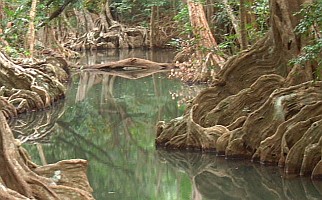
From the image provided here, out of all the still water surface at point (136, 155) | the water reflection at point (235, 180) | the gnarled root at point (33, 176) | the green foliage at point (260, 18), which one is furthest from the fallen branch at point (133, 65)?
the gnarled root at point (33, 176)

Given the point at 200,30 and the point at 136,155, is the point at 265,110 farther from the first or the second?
the point at 200,30

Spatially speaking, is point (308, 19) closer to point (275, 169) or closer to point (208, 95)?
point (275, 169)

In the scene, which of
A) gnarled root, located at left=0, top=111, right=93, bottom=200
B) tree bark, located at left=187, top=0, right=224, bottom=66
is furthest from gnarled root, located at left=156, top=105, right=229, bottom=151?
tree bark, located at left=187, top=0, right=224, bottom=66

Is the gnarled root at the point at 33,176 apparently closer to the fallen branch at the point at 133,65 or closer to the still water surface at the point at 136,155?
the still water surface at the point at 136,155

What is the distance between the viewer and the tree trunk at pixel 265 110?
8.10 meters

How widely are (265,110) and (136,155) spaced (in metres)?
2.42

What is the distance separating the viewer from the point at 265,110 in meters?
8.91

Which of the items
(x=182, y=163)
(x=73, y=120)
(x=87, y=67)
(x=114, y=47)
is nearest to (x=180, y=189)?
(x=182, y=163)

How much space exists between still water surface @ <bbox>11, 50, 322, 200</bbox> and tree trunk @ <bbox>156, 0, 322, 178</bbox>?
246 mm

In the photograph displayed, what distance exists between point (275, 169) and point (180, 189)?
4.22 feet

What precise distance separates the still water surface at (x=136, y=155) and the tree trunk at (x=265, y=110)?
25 centimetres

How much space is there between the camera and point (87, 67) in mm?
25266

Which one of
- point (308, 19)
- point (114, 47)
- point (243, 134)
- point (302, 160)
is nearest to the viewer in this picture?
point (308, 19)

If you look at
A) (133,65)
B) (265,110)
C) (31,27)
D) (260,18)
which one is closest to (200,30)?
(31,27)
